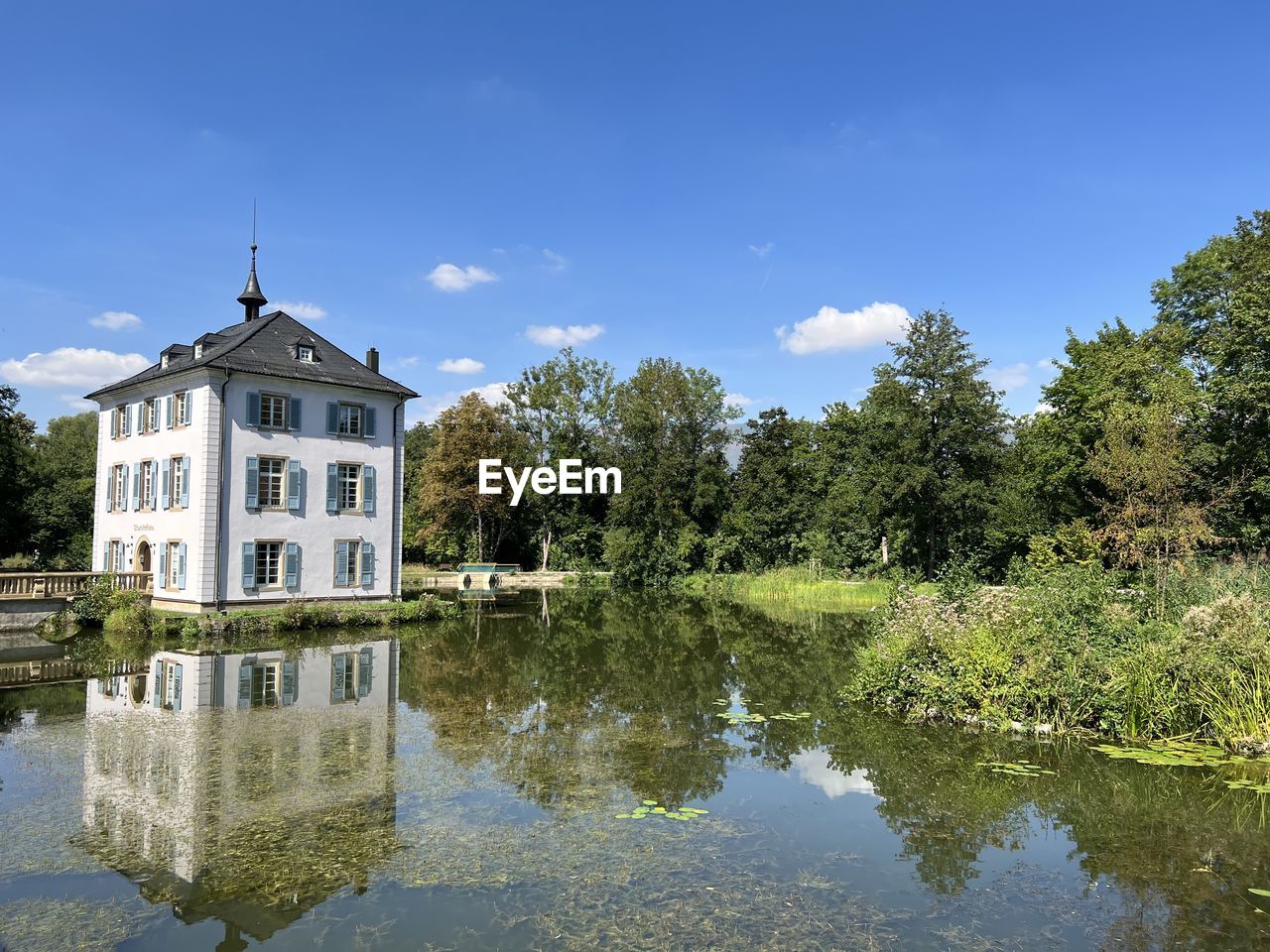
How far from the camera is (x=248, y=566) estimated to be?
2541 centimetres

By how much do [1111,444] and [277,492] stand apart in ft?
81.0

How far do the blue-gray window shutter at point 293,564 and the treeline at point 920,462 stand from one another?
19.7 meters

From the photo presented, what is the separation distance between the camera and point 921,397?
34344 mm

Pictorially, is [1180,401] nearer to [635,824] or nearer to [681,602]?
[681,602]

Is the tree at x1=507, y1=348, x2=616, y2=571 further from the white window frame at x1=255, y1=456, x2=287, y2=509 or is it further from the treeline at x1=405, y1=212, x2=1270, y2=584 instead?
the white window frame at x1=255, y1=456, x2=287, y2=509

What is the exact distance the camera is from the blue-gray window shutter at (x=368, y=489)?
28.5 m

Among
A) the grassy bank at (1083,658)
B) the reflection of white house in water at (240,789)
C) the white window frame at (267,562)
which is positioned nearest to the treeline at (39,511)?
→ the white window frame at (267,562)

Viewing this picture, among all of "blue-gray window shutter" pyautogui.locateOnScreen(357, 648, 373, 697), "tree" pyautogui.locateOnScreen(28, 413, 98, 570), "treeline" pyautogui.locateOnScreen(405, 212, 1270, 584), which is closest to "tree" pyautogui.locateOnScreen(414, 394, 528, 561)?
"treeline" pyautogui.locateOnScreen(405, 212, 1270, 584)

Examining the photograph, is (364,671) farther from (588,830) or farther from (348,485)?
(348,485)

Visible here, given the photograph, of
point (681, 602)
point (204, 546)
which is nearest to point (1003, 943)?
point (204, 546)

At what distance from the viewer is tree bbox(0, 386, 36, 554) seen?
36281 millimetres

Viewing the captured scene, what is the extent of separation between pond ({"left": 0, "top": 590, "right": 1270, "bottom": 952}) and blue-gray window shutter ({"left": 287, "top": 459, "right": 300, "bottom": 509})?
1288 centimetres

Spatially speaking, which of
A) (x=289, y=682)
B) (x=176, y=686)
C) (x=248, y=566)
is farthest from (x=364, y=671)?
(x=248, y=566)

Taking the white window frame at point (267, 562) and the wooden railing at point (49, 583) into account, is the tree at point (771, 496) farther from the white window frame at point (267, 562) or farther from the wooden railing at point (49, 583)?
the wooden railing at point (49, 583)
